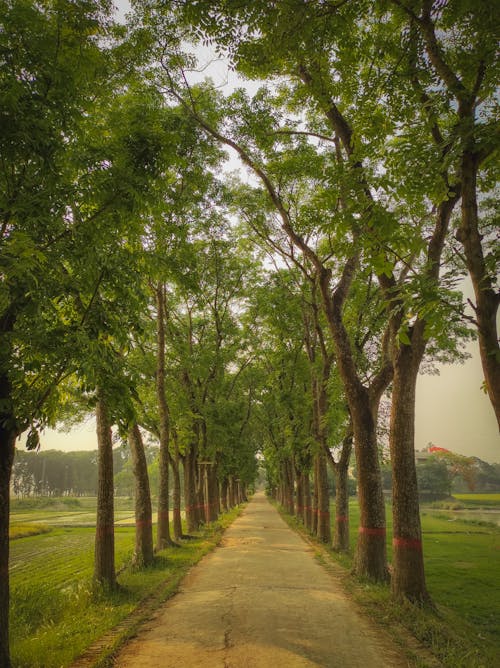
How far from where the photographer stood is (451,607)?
38.4 ft

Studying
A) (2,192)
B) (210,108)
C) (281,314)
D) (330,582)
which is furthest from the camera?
(281,314)

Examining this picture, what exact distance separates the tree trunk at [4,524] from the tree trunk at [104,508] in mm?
4227

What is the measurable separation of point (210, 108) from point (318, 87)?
189 inches

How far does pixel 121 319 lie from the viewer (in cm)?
544

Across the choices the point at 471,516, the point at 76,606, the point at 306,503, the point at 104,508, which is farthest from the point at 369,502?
the point at 471,516

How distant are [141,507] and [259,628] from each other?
7.33 m

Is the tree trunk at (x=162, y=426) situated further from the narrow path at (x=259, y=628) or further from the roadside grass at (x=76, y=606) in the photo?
the narrow path at (x=259, y=628)

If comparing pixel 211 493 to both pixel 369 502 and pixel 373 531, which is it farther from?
pixel 369 502

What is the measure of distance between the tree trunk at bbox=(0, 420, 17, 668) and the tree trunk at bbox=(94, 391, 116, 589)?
4227mm

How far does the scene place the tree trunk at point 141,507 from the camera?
11977 mm

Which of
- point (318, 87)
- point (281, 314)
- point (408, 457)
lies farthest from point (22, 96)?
point (281, 314)

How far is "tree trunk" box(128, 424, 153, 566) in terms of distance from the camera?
12.0 m

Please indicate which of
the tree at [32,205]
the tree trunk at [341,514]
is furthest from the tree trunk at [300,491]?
the tree at [32,205]

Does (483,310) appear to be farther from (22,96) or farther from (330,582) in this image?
(330,582)
